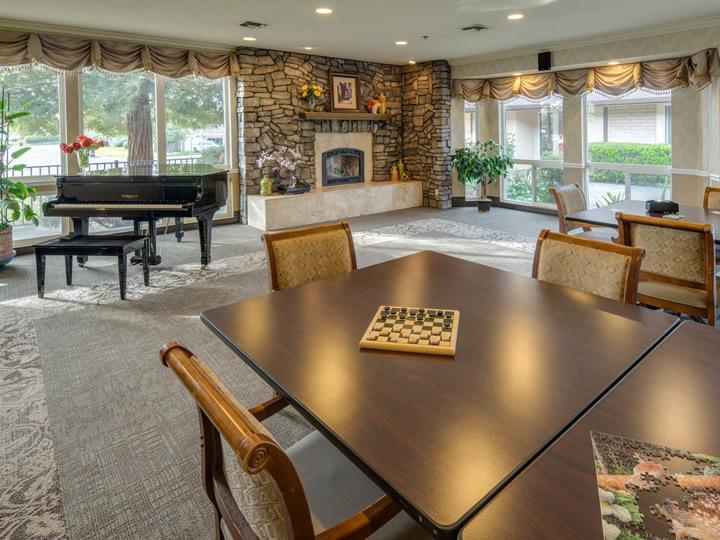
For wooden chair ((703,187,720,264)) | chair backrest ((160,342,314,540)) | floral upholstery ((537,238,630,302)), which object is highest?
wooden chair ((703,187,720,264))

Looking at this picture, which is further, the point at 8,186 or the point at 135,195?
the point at 8,186

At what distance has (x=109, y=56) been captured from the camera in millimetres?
6020

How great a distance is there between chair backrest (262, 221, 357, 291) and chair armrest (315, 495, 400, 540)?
1.34 meters

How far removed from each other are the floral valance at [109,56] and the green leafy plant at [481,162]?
12.2 feet

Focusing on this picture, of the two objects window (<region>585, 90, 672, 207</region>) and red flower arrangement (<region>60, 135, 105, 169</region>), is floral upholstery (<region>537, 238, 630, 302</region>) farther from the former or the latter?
window (<region>585, 90, 672, 207</region>)

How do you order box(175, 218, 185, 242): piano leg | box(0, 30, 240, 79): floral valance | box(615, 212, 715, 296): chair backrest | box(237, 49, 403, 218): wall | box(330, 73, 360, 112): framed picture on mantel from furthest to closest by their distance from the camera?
box(330, 73, 360, 112): framed picture on mantel, box(237, 49, 403, 218): wall, box(175, 218, 185, 242): piano leg, box(0, 30, 240, 79): floral valance, box(615, 212, 715, 296): chair backrest

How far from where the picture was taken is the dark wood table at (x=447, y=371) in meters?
0.97

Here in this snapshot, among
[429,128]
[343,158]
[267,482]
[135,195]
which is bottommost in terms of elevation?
[267,482]

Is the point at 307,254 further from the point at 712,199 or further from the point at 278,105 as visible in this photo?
the point at 278,105

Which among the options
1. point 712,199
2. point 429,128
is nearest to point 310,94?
point 429,128

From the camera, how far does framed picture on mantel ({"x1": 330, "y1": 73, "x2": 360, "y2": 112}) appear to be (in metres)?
8.02

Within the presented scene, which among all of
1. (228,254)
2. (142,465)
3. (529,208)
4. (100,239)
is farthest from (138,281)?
(529,208)

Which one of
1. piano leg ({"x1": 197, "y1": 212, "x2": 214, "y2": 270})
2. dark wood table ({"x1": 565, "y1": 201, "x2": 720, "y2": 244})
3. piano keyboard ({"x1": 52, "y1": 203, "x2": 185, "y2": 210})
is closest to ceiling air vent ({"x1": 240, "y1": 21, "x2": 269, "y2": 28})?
piano leg ({"x1": 197, "y1": 212, "x2": 214, "y2": 270})

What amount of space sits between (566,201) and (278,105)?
464 centimetres
